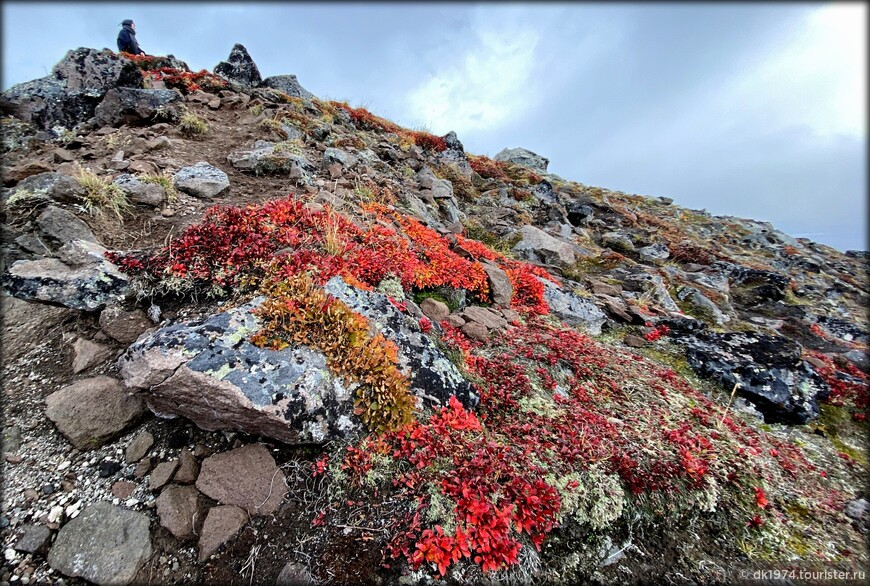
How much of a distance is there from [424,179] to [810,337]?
53.9 feet

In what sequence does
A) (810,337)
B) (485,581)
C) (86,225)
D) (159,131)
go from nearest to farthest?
Result: 1. (485,581)
2. (86,225)
3. (159,131)
4. (810,337)

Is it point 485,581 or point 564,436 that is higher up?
point 564,436

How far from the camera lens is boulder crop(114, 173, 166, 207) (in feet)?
21.9

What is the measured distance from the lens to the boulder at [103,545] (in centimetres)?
320

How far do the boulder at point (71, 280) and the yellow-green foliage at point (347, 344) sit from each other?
7.91 feet

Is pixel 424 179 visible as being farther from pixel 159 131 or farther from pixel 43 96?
pixel 43 96

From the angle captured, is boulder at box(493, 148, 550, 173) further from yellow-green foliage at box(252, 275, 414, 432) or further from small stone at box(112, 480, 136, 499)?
small stone at box(112, 480, 136, 499)

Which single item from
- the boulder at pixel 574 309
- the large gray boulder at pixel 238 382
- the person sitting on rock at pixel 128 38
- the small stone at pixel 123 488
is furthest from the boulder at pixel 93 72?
the boulder at pixel 574 309

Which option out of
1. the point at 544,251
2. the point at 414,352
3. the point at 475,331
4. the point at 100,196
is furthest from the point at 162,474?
the point at 544,251

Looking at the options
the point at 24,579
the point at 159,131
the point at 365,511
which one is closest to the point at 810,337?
the point at 365,511

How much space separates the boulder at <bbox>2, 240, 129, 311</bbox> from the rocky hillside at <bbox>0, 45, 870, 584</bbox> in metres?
0.03

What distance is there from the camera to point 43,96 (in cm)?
1002

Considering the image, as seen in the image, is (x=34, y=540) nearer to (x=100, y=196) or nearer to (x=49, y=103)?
(x=100, y=196)

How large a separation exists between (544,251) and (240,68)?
19.1m
